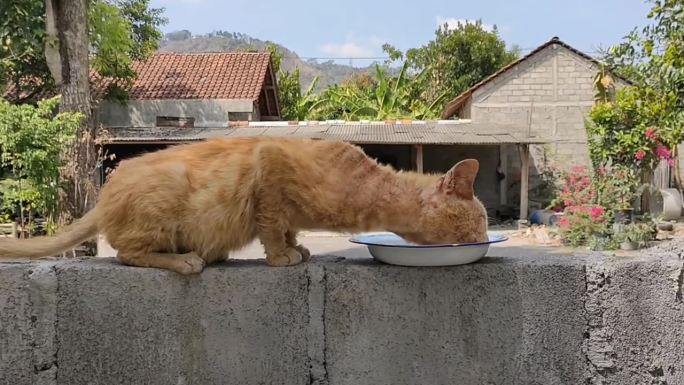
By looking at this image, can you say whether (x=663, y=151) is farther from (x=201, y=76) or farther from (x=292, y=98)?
(x=292, y=98)

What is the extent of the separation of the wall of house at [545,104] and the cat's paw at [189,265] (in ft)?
60.9

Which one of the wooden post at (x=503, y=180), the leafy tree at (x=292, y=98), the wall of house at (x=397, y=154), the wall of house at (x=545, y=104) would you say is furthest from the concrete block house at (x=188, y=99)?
the wooden post at (x=503, y=180)

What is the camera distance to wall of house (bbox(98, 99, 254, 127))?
20594mm

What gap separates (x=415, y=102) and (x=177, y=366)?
24916 millimetres

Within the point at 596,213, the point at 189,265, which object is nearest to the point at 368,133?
the point at 596,213

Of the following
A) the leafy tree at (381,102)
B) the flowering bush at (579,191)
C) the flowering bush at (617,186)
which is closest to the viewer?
the flowering bush at (617,186)

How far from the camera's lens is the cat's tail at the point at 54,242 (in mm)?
2381

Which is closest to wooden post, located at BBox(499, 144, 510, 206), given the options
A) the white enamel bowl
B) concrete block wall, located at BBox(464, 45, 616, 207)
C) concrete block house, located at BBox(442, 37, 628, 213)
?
concrete block house, located at BBox(442, 37, 628, 213)

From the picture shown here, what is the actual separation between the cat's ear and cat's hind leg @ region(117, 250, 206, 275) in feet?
3.27

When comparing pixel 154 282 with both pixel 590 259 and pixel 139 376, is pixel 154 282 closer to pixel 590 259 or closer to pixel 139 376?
pixel 139 376

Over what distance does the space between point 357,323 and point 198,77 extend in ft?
70.4

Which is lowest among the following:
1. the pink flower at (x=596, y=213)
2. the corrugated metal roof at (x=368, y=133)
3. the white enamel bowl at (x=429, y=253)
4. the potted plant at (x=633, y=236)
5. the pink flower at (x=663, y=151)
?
the potted plant at (x=633, y=236)

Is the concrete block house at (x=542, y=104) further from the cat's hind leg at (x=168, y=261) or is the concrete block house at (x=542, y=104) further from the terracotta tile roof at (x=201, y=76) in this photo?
the cat's hind leg at (x=168, y=261)

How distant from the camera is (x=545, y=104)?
19766 millimetres
